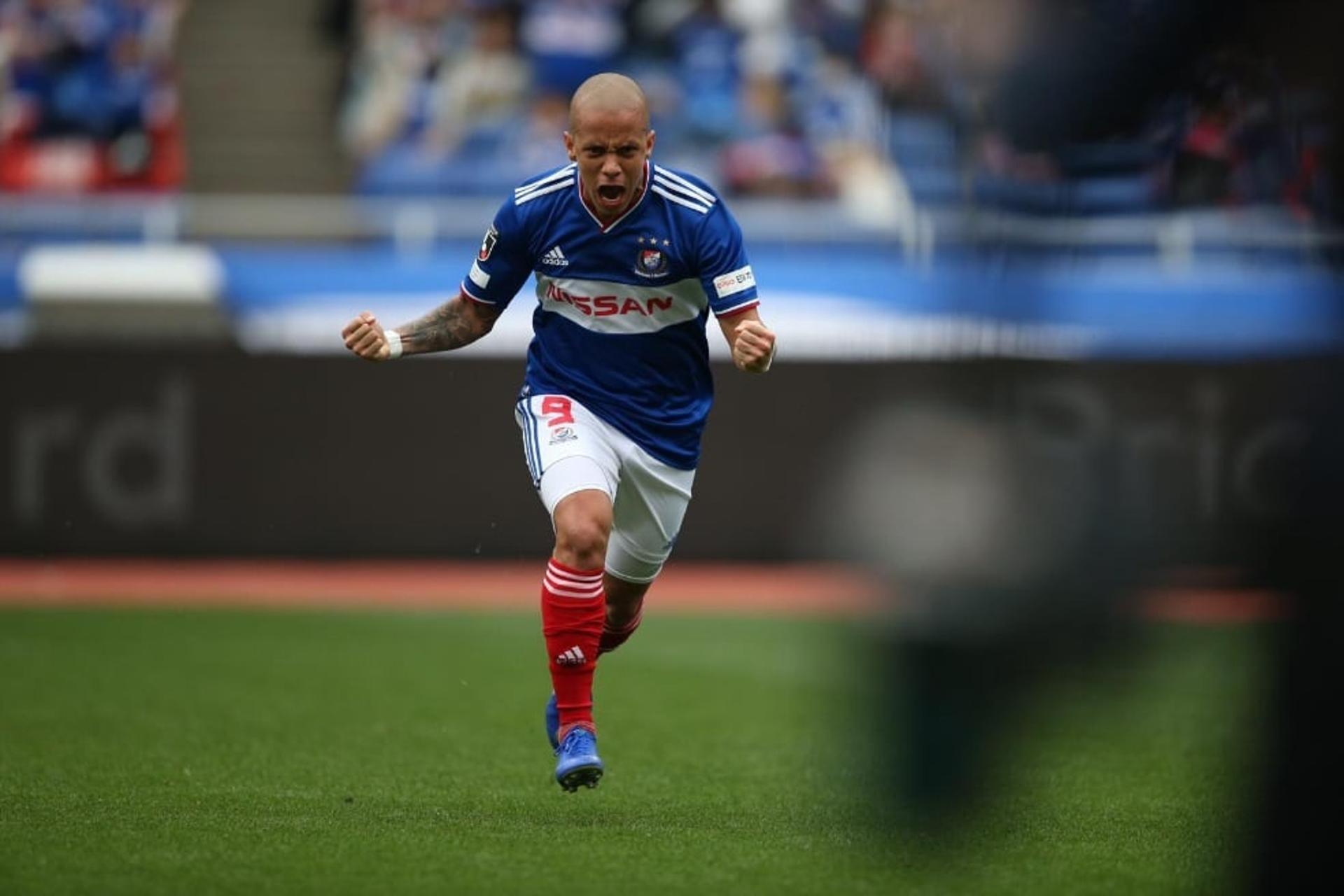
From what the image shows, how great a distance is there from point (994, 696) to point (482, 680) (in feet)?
25.7

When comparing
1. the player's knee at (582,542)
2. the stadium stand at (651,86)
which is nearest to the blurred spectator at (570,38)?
the stadium stand at (651,86)

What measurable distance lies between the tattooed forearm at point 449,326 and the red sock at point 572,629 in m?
0.97

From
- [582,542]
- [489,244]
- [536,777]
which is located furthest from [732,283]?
[536,777]

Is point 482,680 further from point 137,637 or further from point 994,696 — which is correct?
point 994,696

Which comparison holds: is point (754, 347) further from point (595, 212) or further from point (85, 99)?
point (85, 99)

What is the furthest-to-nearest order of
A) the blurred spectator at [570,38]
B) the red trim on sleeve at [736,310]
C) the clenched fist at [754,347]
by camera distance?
the blurred spectator at [570,38] < the red trim on sleeve at [736,310] < the clenched fist at [754,347]

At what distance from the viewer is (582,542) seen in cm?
647

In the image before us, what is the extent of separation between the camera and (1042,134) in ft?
8.40

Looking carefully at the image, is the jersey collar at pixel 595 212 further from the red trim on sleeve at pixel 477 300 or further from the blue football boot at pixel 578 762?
the blue football boot at pixel 578 762

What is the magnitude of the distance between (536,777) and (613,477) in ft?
3.92

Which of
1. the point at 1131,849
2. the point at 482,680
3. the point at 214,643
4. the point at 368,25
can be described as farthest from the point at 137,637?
the point at 368,25

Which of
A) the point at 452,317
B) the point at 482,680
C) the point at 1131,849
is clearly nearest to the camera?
the point at 1131,849

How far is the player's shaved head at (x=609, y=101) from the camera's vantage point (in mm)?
6379

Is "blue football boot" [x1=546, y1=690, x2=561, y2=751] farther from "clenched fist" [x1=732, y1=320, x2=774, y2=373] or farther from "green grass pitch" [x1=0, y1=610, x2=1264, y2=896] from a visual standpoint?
"clenched fist" [x1=732, y1=320, x2=774, y2=373]
